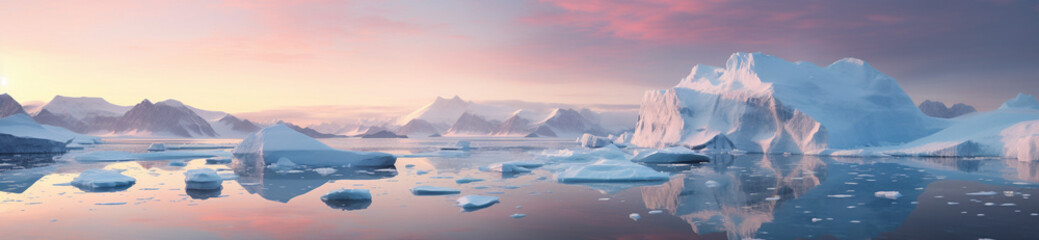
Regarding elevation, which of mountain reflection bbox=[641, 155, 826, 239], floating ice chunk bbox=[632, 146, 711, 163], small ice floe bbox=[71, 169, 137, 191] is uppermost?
floating ice chunk bbox=[632, 146, 711, 163]

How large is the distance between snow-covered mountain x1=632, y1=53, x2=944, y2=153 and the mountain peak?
6.00m

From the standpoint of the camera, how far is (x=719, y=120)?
36.2m

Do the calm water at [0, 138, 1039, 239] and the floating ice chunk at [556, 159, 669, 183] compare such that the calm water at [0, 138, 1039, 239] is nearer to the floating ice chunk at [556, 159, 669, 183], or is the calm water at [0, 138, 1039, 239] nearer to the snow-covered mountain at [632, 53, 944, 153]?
the floating ice chunk at [556, 159, 669, 183]

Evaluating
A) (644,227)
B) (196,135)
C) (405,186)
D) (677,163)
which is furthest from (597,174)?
(196,135)

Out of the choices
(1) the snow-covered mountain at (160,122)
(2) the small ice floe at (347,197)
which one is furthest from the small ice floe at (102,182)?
(1) the snow-covered mountain at (160,122)

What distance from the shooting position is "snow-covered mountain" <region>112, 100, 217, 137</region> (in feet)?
514

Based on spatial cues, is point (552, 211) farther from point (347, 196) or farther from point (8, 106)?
point (8, 106)

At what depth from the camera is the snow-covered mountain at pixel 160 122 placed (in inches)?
6166

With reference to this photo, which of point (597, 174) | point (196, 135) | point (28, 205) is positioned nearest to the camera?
point (28, 205)

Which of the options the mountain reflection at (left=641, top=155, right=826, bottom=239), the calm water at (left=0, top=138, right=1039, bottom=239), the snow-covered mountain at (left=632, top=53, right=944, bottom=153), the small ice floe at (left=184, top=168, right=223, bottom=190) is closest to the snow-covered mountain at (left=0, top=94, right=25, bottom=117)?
the snow-covered mountain at (left=632, top=53, right=944, bottom=153)

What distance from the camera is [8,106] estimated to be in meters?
97.4

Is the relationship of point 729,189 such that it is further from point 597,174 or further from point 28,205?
point 28,205

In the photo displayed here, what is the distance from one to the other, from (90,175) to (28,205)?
13.3 feet

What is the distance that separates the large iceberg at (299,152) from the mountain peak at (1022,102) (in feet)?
118
